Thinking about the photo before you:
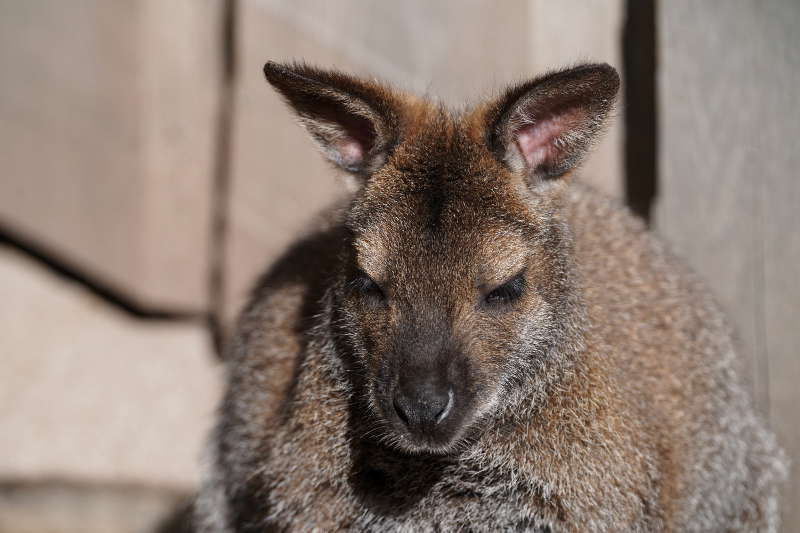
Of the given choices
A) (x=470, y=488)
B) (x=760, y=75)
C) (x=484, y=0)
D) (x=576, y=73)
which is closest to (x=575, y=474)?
(x=470, y=488)

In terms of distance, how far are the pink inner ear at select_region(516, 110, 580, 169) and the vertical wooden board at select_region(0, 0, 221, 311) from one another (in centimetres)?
294

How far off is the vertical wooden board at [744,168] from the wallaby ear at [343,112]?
164 cm

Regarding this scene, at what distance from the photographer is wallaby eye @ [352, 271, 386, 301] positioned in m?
3.35

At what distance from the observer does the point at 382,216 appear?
134 inches

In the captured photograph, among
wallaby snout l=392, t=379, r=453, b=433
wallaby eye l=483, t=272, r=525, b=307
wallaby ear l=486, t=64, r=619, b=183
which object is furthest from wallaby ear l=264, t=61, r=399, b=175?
wallaby snout l=392, t=379, r=453, b=433

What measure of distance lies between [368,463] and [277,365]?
0.92m

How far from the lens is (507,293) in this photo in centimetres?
330

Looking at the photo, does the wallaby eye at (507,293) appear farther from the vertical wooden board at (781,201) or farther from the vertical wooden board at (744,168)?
the vertical wooden board at (781,201)

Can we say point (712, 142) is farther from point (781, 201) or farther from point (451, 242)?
point (451, 242)

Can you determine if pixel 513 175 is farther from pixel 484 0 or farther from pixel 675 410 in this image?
pixel 484 0

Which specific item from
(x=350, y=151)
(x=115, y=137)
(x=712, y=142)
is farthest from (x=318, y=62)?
(x=712, y=142)

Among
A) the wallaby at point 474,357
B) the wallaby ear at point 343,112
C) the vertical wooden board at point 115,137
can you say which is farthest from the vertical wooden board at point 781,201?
the vertical wooden board at point 115,137

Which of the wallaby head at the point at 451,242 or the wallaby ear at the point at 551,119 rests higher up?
the wallaby ear at the point at 551,119

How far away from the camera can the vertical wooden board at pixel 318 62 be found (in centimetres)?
563
